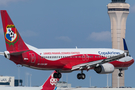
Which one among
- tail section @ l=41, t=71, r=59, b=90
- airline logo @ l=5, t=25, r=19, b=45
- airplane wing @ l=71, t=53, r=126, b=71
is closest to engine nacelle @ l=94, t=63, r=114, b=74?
airplane wing @ l=71, t=53, r=126, b=71

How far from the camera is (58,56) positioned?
3994 inches

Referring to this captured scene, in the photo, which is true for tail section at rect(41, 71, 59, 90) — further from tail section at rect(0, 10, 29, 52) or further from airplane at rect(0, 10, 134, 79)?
tail section at rect(0, 10, 29, 52)

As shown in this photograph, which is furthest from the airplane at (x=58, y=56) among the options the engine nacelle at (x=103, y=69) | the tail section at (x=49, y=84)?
the tail section at (x=49, y=84)

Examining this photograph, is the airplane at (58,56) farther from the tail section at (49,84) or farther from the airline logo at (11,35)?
the tail section at (49,84)

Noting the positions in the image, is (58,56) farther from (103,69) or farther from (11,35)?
(11,35)

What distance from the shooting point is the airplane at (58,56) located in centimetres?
9675

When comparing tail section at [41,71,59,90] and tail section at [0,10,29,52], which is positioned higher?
tail section at [0,10,29,52]

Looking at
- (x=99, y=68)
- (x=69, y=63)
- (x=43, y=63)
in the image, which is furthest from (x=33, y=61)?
(x=99, y=68)

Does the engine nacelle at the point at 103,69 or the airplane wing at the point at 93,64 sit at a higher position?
the airplane wing at the point at 93,64

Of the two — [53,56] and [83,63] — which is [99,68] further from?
[53,56]

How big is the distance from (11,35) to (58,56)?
1183cm

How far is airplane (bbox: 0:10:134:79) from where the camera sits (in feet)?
317

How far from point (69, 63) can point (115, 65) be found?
1200 centimetres

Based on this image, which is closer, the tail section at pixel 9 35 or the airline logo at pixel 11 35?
the tail section at pixel 9 35
